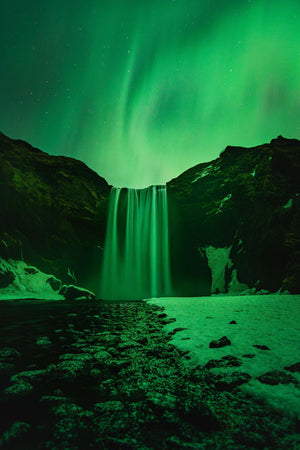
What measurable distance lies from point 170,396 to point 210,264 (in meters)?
26.6

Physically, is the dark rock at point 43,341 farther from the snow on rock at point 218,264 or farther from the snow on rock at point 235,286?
the snow on rock at point 218,264

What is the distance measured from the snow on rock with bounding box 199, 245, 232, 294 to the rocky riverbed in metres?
22.4

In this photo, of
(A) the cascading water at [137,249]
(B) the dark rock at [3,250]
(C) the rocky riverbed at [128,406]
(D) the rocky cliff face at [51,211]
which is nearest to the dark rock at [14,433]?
(C) the rocky riverbed at [128,406]

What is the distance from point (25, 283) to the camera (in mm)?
Answer: 20359

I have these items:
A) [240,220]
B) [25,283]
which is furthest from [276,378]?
[240,220]

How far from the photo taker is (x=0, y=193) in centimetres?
2312

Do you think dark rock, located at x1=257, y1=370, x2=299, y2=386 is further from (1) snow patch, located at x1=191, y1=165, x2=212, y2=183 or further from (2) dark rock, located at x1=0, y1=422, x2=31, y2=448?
(1) snow patch, located at x1=191, y1=165, x2=212, y2=183

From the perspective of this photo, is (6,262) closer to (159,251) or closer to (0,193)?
(0,193)

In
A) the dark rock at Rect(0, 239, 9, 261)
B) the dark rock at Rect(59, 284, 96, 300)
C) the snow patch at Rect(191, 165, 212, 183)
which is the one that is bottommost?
the dark rock at Rect(59, 284, 96, 300)

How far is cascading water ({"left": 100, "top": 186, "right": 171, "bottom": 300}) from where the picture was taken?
33.5 metres

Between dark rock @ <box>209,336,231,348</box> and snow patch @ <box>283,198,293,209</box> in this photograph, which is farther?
snow patch @ <box>283,198,293,209</box>

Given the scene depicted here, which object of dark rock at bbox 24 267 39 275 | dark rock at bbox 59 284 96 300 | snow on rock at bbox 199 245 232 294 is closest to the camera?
dark rock at bbox 59 284 96 300

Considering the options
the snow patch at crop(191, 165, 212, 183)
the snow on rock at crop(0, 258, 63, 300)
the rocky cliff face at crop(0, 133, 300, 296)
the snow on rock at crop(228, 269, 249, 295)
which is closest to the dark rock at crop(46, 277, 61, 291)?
the snow on rock at crop(0, 258, 63, 300)

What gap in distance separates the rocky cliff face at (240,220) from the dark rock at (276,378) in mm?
14924
